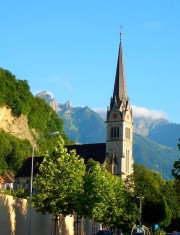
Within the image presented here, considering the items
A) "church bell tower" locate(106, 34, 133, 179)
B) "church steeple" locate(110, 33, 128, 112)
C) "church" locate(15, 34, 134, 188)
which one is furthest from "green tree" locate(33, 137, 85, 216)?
"church steeple" locate(110, 33, 128, 112)

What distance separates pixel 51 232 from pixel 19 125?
4611 inches

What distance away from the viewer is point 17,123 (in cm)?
18250

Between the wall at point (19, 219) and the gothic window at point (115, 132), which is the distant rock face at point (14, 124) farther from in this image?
the wall at point (19, 219)

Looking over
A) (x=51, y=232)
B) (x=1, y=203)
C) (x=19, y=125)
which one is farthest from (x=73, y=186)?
(x=19, y=125)

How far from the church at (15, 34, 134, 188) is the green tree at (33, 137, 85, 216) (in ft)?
337

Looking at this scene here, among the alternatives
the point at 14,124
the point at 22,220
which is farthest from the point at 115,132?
the point at 22,220

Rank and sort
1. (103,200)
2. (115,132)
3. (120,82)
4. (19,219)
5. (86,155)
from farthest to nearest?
(86,155) < (115,132) < (120,82) < (103,200) < (19,219)

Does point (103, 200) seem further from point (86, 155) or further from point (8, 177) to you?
point (8, 177)

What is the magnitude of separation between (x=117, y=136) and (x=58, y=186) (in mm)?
108634

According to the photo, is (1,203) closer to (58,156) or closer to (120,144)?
(58,156)

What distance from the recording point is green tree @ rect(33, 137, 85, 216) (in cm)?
6184

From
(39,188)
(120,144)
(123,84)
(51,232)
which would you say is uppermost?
(123,84)

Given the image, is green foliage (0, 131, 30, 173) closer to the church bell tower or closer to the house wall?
the church bell tower

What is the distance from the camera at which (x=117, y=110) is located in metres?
171
